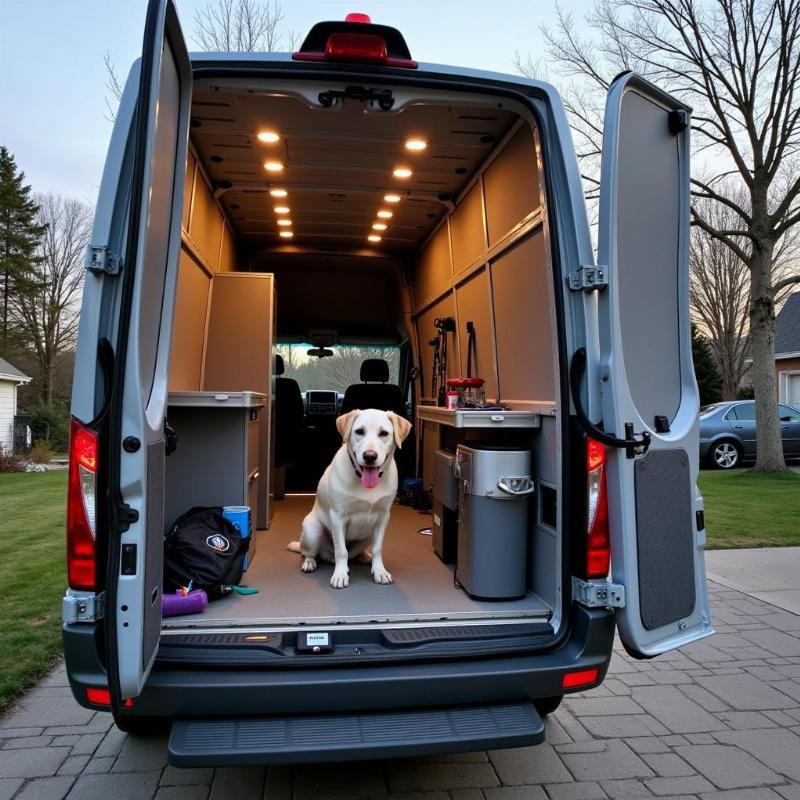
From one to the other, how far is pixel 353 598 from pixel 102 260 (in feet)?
6.72

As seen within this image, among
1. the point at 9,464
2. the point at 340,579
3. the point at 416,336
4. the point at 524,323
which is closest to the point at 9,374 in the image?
the point at 9,464

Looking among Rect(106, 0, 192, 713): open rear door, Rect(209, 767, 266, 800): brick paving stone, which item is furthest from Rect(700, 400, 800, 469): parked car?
Rect(106, 0, 192, 713): open rear door

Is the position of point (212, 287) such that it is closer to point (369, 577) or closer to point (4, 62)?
point (369, 577)

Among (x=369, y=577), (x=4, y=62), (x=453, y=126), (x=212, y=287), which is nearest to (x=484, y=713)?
(x=369, y=577)

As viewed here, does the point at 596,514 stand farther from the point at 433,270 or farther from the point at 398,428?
the point at 433,270

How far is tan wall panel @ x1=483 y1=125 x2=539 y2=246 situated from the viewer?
367cm

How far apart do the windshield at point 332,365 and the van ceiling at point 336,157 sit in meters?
1.85

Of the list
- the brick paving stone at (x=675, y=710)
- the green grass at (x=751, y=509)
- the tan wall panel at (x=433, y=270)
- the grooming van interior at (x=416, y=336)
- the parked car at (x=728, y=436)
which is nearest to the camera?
the grooming van interior at (x=416, y=336)

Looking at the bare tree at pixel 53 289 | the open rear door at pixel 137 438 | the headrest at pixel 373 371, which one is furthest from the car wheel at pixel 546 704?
the bare tree at pixel 53 289

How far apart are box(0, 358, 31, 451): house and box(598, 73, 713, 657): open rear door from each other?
23.0m

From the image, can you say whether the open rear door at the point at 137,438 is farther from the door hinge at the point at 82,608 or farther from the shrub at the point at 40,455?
the shrub at the point at 40,455

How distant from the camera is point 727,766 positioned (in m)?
2.89

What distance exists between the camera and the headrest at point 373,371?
7.69m

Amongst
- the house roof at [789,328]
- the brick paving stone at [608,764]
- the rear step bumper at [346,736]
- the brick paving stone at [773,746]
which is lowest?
the brick paving stone at [773,746]
